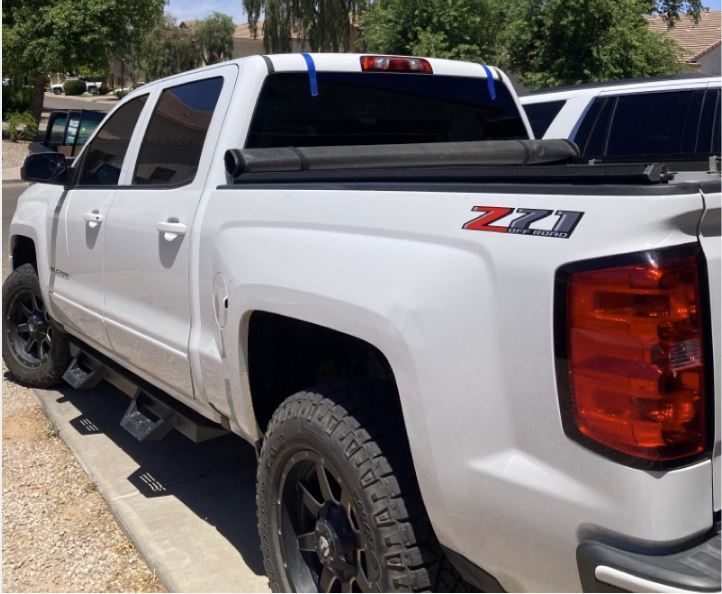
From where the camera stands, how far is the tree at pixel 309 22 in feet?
101

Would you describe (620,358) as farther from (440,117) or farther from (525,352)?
(440,117)

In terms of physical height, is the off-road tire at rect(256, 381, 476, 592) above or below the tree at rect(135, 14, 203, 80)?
below

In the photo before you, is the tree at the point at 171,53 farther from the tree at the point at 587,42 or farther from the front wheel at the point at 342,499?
the front wheel at the point at 342,499

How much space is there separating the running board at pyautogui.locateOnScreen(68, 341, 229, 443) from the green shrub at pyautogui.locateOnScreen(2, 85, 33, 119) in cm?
2571

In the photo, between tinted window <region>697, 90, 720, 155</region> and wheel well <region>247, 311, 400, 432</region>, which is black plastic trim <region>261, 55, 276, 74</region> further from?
tinted window <region>697, 90, 720, 155</region>

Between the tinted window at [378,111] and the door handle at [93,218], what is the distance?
44.7 inches

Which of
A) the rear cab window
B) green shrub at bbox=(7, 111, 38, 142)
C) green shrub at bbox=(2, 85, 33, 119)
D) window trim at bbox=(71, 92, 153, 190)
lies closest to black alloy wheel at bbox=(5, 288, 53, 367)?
window trim at bbox=(71, 92, 153, 190)

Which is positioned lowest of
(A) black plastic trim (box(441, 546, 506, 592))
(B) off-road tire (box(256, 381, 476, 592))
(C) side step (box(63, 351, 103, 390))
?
(C) side step (box(63, 351, 103, 390))

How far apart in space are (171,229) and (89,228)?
1128 millimetres

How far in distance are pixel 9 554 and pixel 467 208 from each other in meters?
2.74

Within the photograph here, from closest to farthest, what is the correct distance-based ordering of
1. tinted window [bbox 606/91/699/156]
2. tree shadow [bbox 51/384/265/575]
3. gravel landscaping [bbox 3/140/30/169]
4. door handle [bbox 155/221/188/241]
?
door handle [bbox 155/221/188/241]
tree shadow [bbox 51/384/265/575]
tinted window [bbox 606/91/699/156]
gravel landscaping [bbox 3/140/30/169]

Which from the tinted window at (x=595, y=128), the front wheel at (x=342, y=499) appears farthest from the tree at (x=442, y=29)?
the front wheel at (x=342, y=499)

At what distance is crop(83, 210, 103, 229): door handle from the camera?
13.5 feet

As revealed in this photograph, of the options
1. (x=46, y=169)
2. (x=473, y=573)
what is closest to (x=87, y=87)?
(x=46, y=169)
